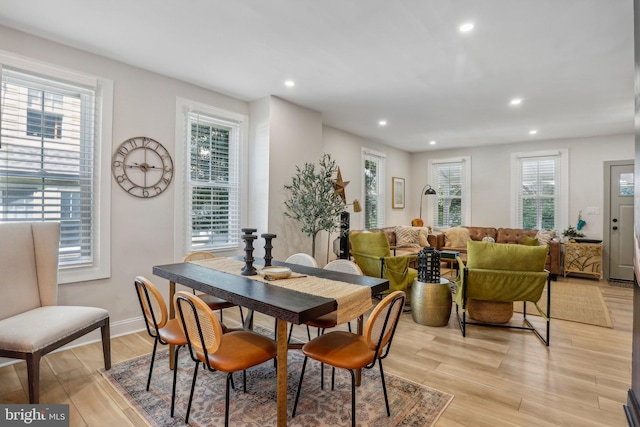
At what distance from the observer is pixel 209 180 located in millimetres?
3990

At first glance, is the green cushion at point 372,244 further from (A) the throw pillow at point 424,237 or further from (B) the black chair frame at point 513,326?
(A) the throw pillow at point 424,237

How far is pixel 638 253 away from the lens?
116 centimetres

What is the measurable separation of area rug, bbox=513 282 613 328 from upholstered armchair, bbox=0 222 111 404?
15.1 feet

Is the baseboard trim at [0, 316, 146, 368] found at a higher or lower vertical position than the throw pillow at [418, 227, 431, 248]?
lower

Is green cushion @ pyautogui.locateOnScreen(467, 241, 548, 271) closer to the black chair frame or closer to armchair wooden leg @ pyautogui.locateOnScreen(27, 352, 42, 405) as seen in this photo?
the black chair frame

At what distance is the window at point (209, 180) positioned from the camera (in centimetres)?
373

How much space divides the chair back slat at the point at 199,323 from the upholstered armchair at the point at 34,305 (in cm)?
105

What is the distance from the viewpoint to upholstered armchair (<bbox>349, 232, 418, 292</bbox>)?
3.86m

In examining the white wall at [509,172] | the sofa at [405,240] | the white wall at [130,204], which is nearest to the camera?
the white wall at [130,204]

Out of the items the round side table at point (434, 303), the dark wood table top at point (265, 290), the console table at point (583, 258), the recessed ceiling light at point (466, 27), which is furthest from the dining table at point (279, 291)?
the console table at point (583, 258)

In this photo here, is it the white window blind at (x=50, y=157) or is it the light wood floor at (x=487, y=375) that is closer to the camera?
the light wood floor at (x=487, y=375)

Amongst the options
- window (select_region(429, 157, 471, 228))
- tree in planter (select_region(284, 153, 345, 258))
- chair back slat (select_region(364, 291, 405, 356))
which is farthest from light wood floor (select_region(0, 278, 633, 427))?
window (select_region(429, 157, 471, 228))

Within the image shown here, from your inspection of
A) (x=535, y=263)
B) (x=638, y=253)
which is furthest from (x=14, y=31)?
A: (x=535, y=263)

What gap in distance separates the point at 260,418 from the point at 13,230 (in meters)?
2.29
